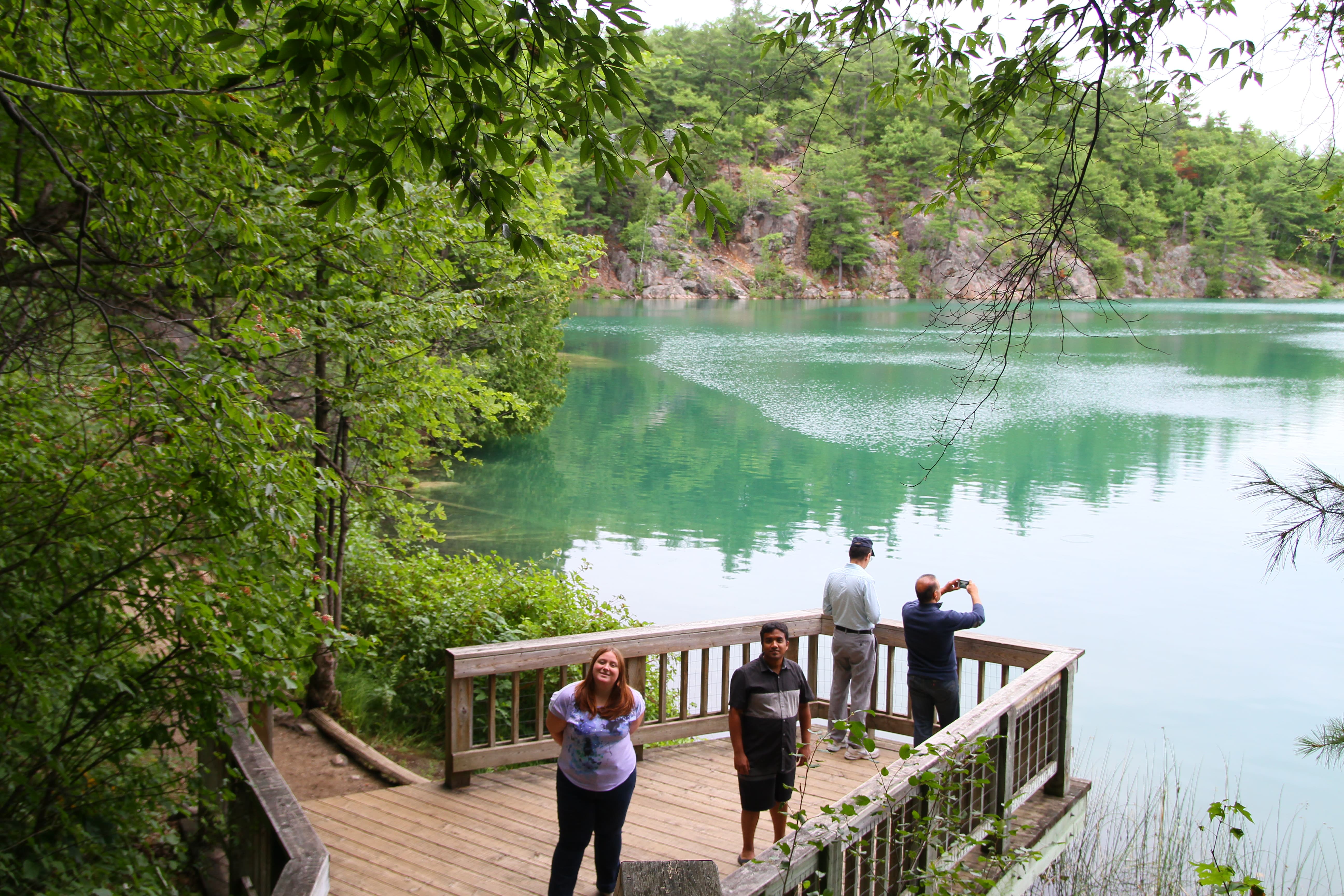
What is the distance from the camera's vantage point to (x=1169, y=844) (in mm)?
6574

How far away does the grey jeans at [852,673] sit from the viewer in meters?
6.21

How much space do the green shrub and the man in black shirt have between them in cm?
271

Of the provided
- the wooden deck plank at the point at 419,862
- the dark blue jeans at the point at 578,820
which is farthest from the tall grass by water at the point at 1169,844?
the wooden deck plank at the point at 419,862

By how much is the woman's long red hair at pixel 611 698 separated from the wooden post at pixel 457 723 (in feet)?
4.70

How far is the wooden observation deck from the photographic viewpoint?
13.0 feet

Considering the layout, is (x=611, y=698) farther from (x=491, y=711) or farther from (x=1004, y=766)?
(x=1004, y=766)

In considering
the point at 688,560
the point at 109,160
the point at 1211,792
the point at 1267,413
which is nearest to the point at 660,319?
the point at 1267,413

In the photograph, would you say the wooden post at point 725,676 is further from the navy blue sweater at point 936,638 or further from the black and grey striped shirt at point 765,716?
the black and grey striped shirt at point 765,716

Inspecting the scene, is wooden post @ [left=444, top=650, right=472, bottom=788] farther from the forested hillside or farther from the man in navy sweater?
the forested hillside

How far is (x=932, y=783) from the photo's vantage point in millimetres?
3516

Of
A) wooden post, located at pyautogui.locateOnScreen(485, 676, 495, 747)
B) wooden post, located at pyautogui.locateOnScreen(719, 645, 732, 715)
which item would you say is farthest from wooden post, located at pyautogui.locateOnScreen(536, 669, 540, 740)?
wooden post, located at pyautogui.locateOnScreen(719, 645, 732, 715)

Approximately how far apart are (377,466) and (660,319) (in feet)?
192

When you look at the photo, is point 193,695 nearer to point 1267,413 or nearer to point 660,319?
point 1267,413

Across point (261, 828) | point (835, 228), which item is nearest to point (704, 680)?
point (261, 828)
